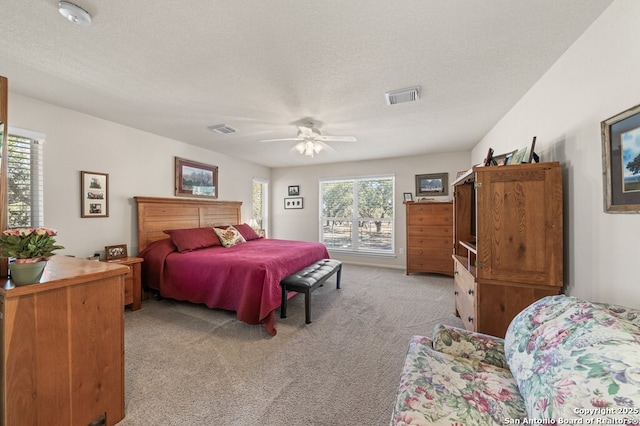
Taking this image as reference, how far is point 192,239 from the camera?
145 inches

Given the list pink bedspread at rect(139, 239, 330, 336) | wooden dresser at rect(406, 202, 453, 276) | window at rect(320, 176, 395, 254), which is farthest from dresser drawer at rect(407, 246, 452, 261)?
pink bedspread at rect(139, 239, 330, 336)

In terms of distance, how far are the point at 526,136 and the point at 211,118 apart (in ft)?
11.5

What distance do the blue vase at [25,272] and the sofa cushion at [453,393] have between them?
177 centimetres

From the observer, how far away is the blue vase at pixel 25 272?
1.16 meters

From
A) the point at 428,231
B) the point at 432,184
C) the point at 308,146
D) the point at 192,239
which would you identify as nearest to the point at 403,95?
the point at 308,146

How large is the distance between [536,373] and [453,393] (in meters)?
0.33

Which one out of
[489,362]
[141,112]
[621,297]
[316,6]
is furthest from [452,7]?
[141,112]

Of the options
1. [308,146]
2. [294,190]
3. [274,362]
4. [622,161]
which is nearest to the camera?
[622,161]

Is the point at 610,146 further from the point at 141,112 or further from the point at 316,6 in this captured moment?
the point at 141,112

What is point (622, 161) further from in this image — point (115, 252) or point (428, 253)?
point (115, 252)

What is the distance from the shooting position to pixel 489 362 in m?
1.33

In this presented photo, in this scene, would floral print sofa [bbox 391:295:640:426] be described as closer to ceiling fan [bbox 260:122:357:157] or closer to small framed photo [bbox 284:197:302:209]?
ceiling fan [bbox 260:122:357:157]

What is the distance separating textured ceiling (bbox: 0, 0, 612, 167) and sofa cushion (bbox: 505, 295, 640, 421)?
5.46ft

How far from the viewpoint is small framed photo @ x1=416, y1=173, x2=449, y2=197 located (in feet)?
16.4
